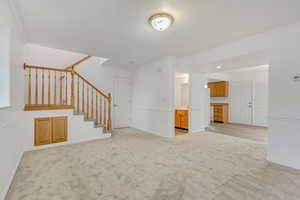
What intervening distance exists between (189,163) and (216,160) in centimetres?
56

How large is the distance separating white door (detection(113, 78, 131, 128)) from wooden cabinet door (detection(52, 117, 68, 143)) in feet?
7.06

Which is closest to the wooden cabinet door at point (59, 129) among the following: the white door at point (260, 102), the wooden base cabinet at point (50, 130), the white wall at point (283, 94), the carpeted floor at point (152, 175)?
the wooden base cabinet at point (50, 130)

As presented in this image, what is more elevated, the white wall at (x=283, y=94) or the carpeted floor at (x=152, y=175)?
the white wall at (x=283, y=94)

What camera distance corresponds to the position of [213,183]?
1.84m

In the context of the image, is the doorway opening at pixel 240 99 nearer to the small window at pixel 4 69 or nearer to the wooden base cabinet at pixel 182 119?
the wooden base cabinet at pixel 182 119

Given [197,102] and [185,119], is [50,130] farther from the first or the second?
[197,102]

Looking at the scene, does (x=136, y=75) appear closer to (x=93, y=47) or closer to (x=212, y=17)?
(x=93, y=47)

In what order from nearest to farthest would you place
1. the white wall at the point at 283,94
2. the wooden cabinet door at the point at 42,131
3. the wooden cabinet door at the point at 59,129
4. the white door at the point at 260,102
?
the white wall at the point at 283,94, the wooden cabinet door at the point at 42,131, the wooden cabinet door at the point at 59,129, the white door at the point at 260,102

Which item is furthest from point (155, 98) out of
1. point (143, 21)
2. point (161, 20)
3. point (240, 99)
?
point (240, 99)

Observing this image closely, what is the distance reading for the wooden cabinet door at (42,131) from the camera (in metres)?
3.14

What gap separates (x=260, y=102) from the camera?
19.2 ft

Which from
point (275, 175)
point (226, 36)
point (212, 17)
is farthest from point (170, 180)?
point (226, 36)

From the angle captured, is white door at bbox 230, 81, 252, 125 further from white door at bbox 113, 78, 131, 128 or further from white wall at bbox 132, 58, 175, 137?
white door at bbox 113, 78, 131, 128

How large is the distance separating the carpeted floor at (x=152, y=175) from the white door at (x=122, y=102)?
2.43 m
